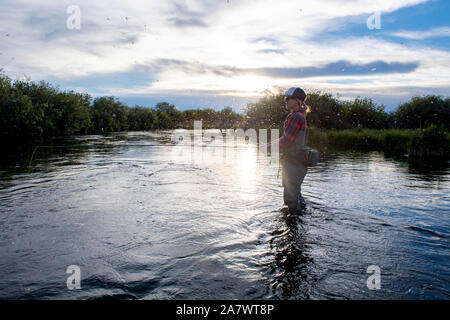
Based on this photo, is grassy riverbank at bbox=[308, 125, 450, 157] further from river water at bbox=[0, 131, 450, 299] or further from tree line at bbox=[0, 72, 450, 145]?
river water at bbox=[0, 131, 450, 299]

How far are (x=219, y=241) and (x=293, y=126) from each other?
2503 mm

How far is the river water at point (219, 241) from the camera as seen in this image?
150 inches

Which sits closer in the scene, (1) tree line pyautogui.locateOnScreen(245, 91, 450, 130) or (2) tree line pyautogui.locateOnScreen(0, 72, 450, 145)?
(2) tree line pyautogui.locateOnScreen(0, 72, 450, 145)

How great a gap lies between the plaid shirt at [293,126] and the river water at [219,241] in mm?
1515

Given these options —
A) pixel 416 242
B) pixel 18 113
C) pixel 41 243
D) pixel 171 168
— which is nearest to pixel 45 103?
pixel 18 113

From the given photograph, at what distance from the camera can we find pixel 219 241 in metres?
5.29

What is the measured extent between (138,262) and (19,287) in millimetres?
1354

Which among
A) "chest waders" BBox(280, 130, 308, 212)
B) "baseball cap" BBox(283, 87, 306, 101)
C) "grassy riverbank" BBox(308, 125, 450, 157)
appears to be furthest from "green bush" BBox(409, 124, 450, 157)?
"baseball cap" BBox(283, 87, 306, 101)

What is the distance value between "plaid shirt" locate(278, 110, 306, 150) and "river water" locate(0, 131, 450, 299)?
1515 mm

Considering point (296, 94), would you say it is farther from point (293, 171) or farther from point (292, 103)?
point (293, 171)

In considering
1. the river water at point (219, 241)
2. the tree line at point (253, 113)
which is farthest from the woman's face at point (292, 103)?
the tree line at point (253, 113)

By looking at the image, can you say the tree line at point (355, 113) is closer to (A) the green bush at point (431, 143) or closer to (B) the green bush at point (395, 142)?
(B) the green bush at point (395, 142)

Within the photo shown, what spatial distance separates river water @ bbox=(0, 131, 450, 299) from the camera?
3.81 m
